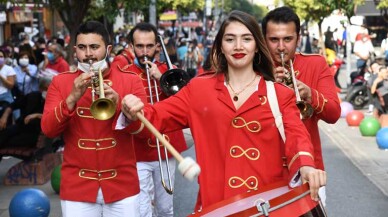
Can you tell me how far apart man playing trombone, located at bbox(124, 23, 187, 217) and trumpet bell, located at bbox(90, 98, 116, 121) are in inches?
96.9

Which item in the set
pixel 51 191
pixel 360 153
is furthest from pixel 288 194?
pixel 360 153

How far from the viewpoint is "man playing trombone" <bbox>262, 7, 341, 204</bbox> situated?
556 cm

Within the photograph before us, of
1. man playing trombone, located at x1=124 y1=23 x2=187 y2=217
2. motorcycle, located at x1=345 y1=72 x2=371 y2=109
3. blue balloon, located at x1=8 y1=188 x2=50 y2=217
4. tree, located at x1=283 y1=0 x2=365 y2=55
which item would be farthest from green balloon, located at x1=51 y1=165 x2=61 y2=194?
tree, located at x1=283 y1=0 x2=365 y2=55

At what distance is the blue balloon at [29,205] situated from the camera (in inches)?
338

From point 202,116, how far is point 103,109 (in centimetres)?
53

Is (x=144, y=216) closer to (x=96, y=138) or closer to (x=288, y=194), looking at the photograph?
(x=96, y=138)

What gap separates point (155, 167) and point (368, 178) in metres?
5.00

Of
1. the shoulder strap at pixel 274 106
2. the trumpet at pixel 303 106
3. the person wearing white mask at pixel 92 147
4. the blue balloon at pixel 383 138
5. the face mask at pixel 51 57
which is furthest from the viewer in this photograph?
the face mask at pixel 51 57

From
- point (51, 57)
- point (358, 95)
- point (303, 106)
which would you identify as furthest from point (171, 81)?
point (358, 95)

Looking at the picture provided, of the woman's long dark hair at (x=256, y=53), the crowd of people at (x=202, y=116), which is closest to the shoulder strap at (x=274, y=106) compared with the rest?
the crowd of people at (x=202, y=116)

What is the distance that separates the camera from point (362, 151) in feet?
46.0

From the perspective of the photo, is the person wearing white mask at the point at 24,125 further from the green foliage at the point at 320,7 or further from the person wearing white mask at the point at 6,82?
the green foliage at the point at 320,7

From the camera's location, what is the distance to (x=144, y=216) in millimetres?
6898

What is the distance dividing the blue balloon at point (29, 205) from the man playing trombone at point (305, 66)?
3702 mm
